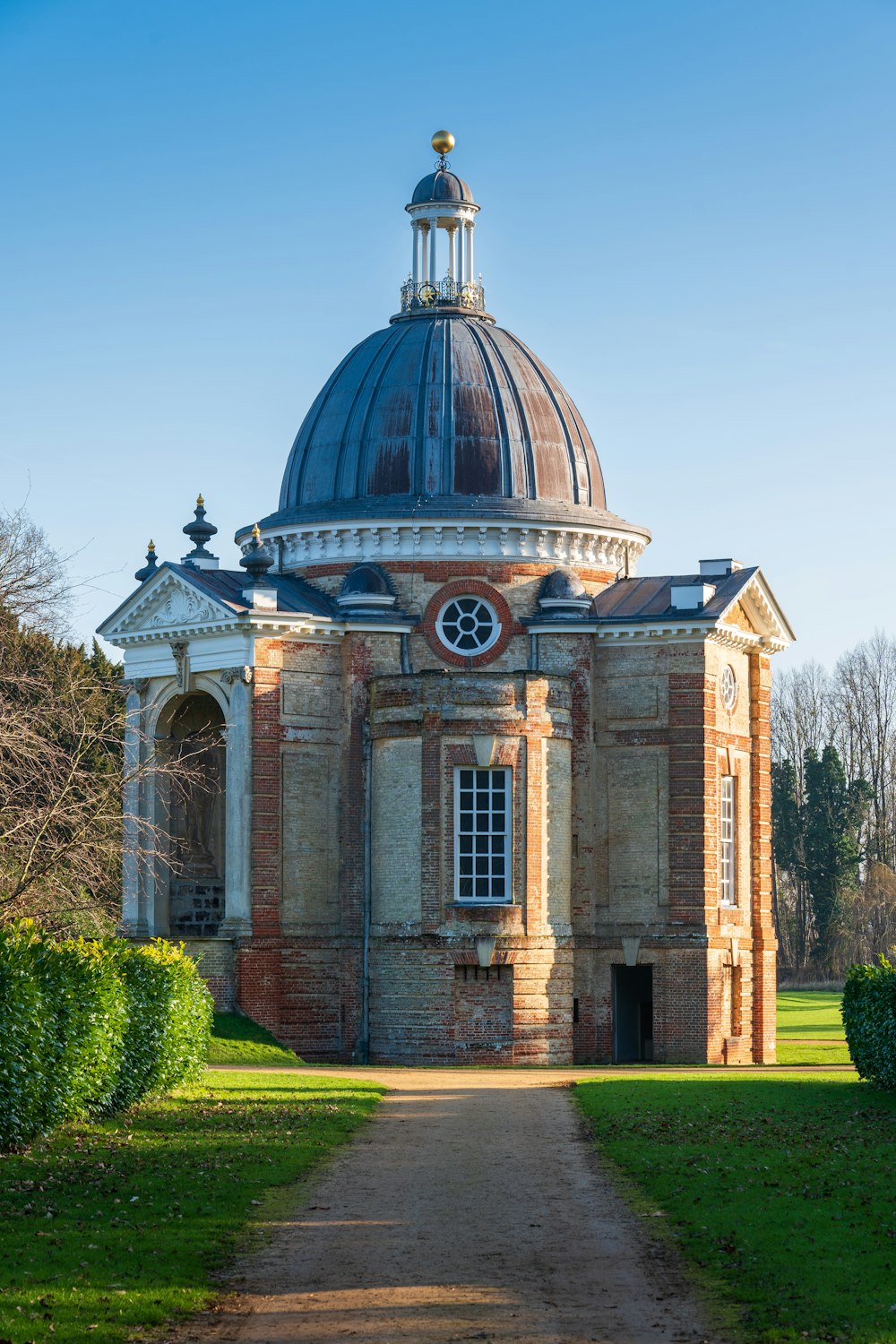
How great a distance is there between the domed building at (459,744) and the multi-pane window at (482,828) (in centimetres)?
5

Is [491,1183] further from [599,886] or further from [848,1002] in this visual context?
[599,886]

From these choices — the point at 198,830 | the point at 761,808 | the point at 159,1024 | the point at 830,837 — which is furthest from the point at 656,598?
the point at 830,837

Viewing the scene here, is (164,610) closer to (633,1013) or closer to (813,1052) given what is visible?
(633,1013)

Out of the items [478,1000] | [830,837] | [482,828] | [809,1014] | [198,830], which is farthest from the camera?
[830,837]

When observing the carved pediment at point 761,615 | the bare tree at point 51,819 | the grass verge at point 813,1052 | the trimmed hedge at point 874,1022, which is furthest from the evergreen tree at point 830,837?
the trimmed hedge at point 874,1022

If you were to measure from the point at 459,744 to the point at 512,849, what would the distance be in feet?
7.72

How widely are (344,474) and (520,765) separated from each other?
8284 mm

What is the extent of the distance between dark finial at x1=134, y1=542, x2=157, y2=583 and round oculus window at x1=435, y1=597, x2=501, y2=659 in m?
6.73

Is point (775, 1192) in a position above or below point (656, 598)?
below

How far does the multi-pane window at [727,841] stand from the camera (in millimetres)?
41406

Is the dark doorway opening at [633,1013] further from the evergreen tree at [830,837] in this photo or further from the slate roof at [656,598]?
the evergreen tree at [830,837]

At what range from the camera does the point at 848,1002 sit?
1233 inches

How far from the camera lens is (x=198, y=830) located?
44.2 metres

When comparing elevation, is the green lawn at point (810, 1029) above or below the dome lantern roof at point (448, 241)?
below
